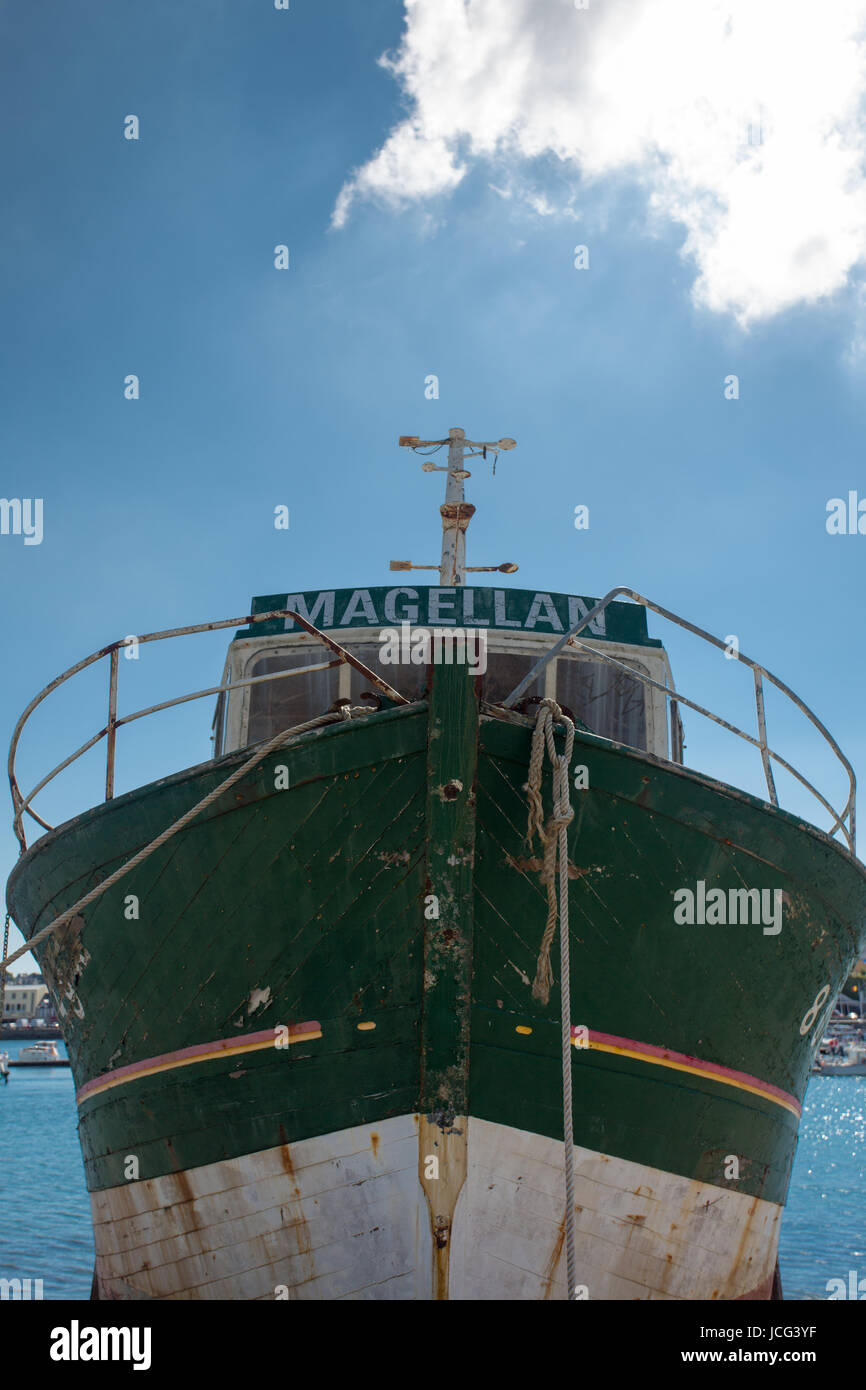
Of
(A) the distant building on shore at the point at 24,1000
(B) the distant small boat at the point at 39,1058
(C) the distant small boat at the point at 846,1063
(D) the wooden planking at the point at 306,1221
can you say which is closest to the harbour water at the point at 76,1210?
(D) the wooden planking at the point at 306,1221

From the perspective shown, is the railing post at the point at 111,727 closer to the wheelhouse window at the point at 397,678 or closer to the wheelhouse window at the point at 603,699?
the wheelhouse window at the point at 397,678

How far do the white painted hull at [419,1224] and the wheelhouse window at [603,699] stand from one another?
3.20 meters

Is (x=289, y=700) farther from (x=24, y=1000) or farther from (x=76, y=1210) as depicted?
(x=24, y=1000)

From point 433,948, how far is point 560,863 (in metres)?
0.77

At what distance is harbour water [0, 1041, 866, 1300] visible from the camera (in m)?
13.1

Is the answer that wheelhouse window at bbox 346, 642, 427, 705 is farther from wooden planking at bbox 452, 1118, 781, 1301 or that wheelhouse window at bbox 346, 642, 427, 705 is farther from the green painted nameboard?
wooden planking at bbox 452, 1118, 781, 1301

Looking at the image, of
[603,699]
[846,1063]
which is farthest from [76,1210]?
[846,1063]

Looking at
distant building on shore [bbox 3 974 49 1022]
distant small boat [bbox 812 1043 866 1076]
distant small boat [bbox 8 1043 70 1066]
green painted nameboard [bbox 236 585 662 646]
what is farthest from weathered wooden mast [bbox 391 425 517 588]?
distant building on shore [bbox 3 974 49 1022]

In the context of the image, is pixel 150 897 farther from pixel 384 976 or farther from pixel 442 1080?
pixel 442 1080

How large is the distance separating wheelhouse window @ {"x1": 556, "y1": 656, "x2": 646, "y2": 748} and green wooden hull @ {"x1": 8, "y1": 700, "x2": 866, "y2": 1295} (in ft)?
7.23

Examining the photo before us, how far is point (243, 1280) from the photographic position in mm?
5336

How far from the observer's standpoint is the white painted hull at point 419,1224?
5.02 m
